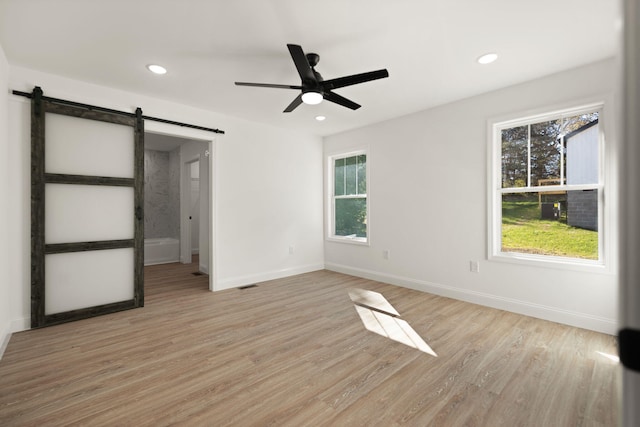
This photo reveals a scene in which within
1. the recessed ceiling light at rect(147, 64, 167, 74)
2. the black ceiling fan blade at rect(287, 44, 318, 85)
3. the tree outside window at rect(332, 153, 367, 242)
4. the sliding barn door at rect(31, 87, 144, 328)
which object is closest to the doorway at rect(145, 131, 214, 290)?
the sliding barn door at rect(31, 87, 144, 328)

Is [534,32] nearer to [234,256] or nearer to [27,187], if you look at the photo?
[234,256]

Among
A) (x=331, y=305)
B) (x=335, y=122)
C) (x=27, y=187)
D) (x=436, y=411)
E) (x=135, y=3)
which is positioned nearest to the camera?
(x=436, y=411)

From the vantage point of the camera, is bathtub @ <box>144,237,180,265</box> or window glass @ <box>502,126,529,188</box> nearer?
window glass @ <box>502,126,529,188</box>

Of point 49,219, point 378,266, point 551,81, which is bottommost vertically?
point 378,266

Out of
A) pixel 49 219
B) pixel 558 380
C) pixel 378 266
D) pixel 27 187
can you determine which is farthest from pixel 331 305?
pixel 27 187

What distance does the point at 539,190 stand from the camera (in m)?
3.28

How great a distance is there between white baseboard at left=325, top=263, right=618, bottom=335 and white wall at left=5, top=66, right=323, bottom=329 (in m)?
1.56

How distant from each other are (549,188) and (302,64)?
287cm

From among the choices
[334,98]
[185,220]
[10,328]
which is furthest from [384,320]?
[185,220]

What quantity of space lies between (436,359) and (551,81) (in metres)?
3.04

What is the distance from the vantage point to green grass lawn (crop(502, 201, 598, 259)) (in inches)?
119

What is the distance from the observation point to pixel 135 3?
2.12 m

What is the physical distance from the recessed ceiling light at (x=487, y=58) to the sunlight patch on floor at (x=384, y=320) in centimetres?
268

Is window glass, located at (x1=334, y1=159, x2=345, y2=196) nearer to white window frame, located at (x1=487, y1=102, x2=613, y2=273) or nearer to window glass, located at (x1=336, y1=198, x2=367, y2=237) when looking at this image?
window glass, located at (x1=336, y1=198, x2=367, y2=237)
